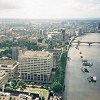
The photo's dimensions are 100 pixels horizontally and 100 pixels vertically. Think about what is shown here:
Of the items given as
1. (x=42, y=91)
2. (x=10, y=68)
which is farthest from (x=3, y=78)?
(x=42, y=91)

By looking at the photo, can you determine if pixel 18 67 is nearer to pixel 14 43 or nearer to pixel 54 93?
pixel 54 93

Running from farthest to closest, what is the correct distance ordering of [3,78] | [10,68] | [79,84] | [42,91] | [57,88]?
[10,68], [79,84], [3,78], [57,88], [42,91]

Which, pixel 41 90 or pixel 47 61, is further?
pixel 47 61

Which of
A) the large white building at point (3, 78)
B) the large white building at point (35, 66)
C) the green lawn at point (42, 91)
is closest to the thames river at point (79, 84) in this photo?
the green lawn at point (42, 91)

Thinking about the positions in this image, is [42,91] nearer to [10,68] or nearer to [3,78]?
[3,78]

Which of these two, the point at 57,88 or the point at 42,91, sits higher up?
the point at 57,88

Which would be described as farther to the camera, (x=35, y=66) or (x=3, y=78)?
(x=35, y=66)

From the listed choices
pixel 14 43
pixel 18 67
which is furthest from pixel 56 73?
pixel 14 43

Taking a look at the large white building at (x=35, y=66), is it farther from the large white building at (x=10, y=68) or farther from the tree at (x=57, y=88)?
the tree at (x=57, y=88)

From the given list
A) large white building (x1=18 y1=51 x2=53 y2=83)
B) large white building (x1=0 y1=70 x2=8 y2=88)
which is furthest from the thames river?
large white building (x1=0 y1=70 x2=8 y2=88)

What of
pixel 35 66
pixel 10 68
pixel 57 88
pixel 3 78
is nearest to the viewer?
pixel 57 88

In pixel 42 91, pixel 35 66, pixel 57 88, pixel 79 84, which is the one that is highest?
pixel 35 66
